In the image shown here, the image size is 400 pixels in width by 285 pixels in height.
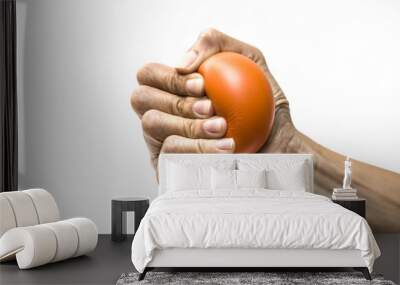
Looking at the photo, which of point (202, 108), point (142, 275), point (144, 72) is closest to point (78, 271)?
point (142, 275)

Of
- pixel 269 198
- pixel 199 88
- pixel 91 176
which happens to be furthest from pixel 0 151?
pixel 269 198

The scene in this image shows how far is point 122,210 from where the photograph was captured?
20.6 ft

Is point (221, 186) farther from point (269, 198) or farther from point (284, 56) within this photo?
point (284, 56)

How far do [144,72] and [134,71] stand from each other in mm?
116

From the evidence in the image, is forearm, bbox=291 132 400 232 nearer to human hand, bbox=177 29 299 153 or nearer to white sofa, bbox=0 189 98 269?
human hand, bbox=177 29 299 153

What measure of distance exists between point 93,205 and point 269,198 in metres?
2.37

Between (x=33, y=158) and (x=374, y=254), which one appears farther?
(x=33, y=158)

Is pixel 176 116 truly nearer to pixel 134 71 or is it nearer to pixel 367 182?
pixel 134 71

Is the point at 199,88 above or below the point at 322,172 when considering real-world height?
above

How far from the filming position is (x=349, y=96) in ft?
22.1

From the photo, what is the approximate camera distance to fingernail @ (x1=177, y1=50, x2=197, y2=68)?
6.69 m

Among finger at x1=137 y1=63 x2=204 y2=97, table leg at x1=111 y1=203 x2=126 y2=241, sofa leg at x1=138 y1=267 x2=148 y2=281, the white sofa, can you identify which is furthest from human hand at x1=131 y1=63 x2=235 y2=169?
sofa leg at x1=138 y1=267 x2=148 y2=281

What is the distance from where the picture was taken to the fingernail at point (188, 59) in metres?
6.69

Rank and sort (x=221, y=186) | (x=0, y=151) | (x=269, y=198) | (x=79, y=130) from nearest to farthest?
1. (x=269, y=198)
2. (x=221, y=186)
3. (x=0, y=151)
4. (x=79, y=130)
